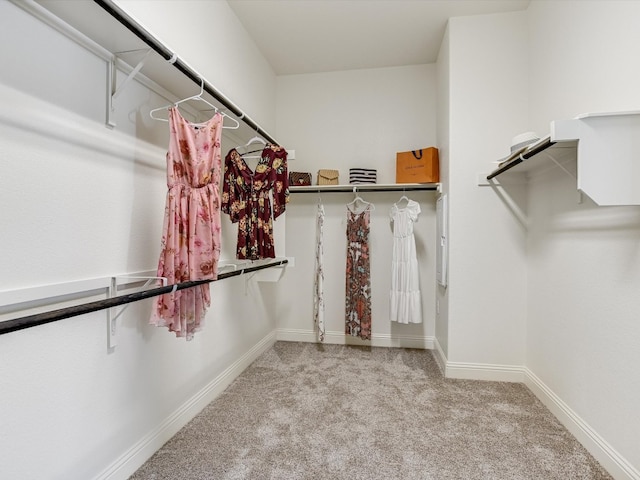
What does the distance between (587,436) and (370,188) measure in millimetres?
2220

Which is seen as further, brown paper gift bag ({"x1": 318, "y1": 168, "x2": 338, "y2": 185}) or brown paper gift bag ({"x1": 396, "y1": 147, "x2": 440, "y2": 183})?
brown paper gift bag ({"x1": 318, "y1": 168, "x2": 338, "y2": 185})

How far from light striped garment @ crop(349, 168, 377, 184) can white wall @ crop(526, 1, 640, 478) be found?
132 cm

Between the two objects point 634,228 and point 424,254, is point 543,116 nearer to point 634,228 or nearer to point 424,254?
point 634,228

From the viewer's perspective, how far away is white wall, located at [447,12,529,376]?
2.57 meters

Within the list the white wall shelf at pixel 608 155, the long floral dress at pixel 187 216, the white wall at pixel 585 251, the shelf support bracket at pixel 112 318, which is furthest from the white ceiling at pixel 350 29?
the shelf support bracket at pixel 112 318

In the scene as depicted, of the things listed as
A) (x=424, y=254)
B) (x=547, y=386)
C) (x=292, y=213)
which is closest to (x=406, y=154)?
(x=424, y=254)

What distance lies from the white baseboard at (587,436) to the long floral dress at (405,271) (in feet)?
3.35

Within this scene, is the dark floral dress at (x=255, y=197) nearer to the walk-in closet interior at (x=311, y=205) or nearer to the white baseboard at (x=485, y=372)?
the walk-in closet interior at (x=311, y=205)

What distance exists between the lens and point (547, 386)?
2213 millimetres

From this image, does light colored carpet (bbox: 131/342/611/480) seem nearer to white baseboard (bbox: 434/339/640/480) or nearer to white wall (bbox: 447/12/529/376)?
white baseboard (bbox: 434/339/640/480)

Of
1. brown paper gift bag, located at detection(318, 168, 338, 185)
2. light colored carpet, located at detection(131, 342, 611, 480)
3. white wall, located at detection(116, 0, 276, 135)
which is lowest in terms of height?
light colored carpet, located at detection(131, 342, 611, 480)

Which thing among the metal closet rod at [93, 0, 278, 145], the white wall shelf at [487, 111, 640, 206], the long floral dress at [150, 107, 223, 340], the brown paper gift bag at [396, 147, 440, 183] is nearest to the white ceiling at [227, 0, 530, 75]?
the brown paper gift bag at [396, 147, 440, 183]

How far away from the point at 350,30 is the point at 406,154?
110 cm

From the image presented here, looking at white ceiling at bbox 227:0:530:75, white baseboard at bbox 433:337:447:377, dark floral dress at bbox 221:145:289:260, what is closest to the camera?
dark floral dress at bbox 221:145:289:260
